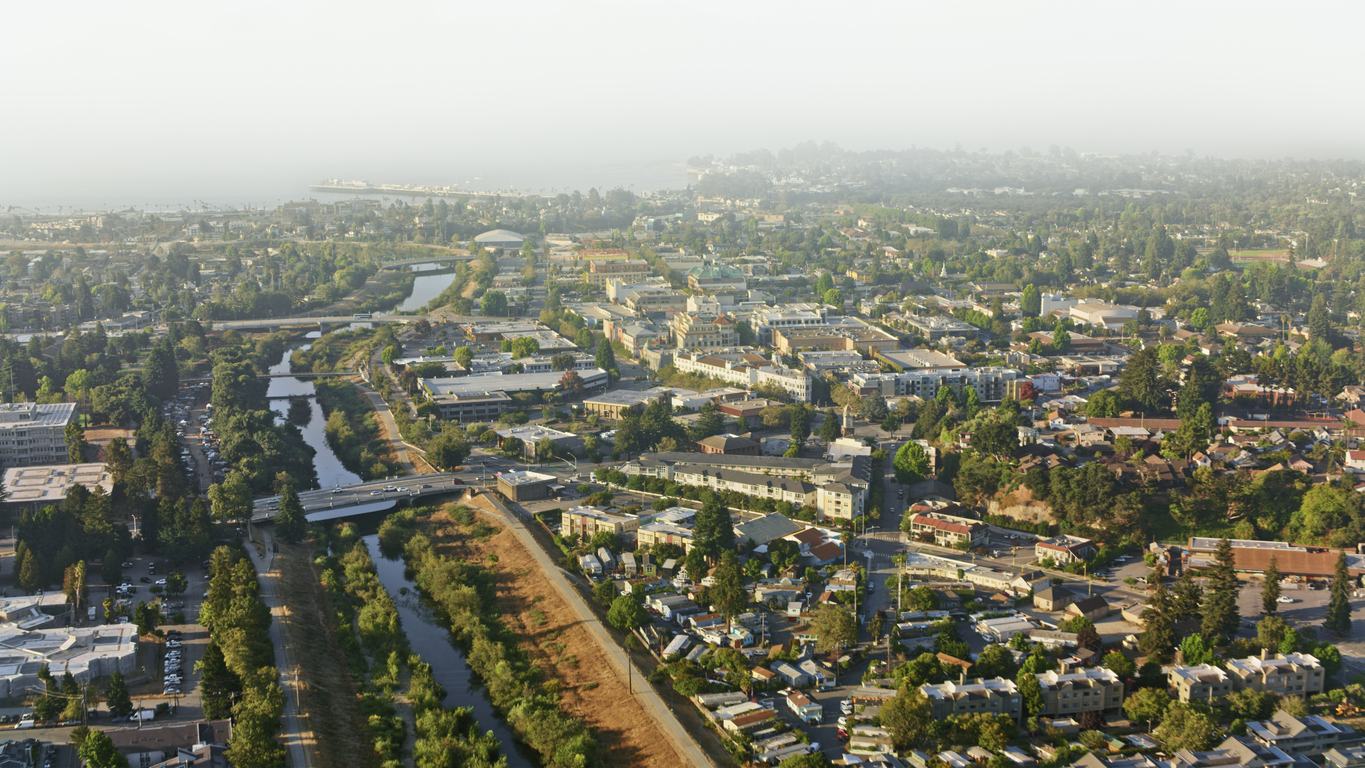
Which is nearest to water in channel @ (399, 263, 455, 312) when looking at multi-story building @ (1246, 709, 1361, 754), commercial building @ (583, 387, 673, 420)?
commercial building @ (583, 387, 673, 420)

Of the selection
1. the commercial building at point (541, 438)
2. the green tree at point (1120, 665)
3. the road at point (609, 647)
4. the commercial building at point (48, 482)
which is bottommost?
the road at point (609, 647)

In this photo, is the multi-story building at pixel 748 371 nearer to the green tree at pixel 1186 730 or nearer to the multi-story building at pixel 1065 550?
the multi-story building at pixel 1065 550

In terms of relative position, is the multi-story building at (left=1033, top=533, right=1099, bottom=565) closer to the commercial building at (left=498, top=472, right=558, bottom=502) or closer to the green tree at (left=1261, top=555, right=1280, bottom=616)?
the green tree at (left=1261, top=555, right=1280, bottom=616)

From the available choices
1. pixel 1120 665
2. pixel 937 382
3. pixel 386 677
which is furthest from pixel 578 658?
pixel 937 382

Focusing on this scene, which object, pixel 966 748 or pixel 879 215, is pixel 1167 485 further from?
pixel 879 215

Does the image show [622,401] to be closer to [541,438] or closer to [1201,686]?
[541,438]

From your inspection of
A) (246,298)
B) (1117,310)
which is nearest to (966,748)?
(1117,310)

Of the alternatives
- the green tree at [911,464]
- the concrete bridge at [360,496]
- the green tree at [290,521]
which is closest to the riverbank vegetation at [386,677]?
the green tree at [290,521]
